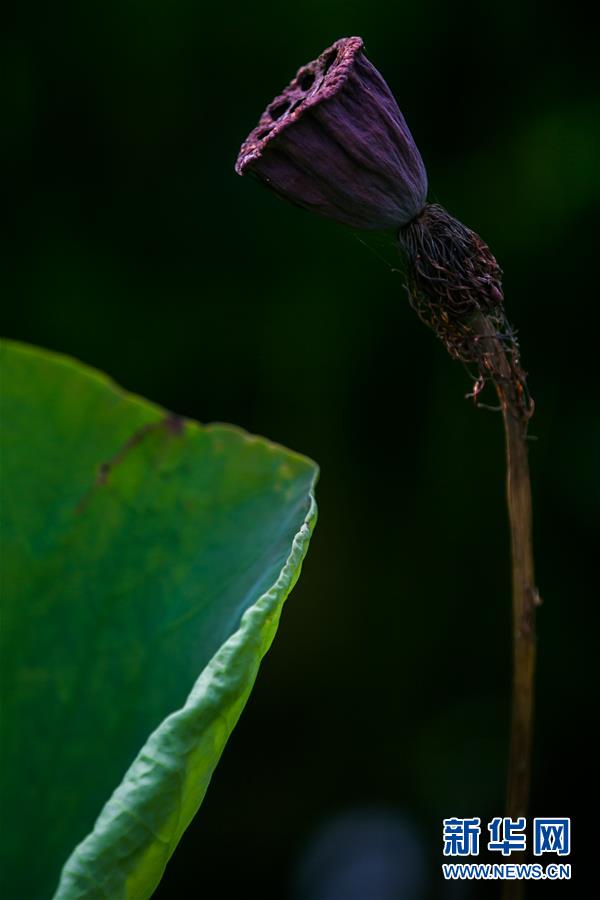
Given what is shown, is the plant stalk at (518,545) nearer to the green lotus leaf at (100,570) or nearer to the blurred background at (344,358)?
the green lotus leaf at (100,570)

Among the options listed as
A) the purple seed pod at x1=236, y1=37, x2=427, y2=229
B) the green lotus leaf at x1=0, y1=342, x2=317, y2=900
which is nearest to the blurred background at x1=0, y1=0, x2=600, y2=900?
the green lotus leaf at x1=0, y1=342, x2=317, y2=900

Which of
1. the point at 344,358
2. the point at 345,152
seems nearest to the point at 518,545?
the point at 345,152

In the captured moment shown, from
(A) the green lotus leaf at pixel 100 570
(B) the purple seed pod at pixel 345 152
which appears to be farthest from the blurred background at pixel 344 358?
(B) the purple seed pod at pixel 345 152

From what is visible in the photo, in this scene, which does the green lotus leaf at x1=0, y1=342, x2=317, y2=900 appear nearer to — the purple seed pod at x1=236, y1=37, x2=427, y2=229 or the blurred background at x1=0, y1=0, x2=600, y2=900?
the purple seed pod at x1=236, y1=37, x2=427, y2=229

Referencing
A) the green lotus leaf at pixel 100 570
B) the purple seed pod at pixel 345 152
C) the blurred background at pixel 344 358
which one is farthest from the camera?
the blurred background at pixel 344 358

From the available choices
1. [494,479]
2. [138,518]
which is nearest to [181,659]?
[138,518]

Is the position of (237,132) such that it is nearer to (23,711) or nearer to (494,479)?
(494,479)
